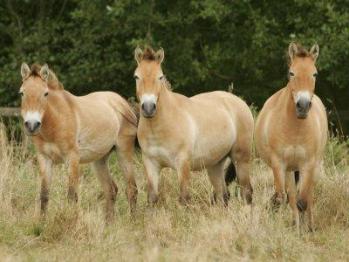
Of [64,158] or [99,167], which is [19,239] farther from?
[99,167]

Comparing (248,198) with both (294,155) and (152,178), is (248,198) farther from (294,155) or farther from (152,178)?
(152,178)

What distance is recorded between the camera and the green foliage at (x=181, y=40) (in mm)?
17016

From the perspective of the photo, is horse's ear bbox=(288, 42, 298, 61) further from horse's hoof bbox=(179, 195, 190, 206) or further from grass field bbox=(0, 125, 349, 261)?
horse's hoof bbox=(179, 195, 190, 206)

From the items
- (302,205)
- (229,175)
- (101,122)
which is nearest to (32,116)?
(101,122)

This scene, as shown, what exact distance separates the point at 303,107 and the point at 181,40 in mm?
9914

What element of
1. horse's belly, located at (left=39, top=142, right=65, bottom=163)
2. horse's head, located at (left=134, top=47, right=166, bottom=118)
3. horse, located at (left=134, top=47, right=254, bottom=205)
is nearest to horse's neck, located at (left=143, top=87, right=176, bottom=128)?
horse, located at (left=134, top=47, right=254, bottom=205)

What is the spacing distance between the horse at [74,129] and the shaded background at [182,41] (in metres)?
6.34

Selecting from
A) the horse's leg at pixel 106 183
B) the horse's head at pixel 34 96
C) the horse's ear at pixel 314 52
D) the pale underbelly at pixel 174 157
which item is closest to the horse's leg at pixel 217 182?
the pale underbelly at pixel 174 157

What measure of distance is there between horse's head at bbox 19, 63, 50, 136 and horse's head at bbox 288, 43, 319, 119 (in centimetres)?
258

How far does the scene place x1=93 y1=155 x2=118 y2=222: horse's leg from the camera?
33.7 feet

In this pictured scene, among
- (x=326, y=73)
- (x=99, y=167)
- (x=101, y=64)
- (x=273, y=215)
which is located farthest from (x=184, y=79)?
(x=273, y=215)

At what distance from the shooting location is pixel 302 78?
8836mm

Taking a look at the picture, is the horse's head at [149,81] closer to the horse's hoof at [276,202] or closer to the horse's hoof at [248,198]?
the horse's hoof at [276,202]

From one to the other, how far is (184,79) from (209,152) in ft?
27.7
